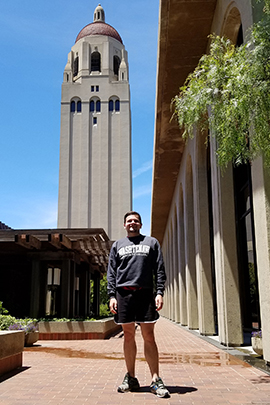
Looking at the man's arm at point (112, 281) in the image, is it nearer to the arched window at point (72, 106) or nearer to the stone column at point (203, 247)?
the stone column at point (203, 247)

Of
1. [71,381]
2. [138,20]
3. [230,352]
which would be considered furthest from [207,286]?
[138,20]

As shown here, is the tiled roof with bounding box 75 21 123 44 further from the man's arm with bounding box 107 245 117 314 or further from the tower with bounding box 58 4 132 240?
the man's arm with bounding box 107 245 117 314

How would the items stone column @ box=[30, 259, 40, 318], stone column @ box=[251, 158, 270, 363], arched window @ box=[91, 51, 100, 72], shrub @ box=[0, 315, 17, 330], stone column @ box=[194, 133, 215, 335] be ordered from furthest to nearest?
arched window @ box=[91, 51, 100, 72] < stone column @ box=[30, 259, 40, 318] < stone column @ box=[194, 133, 215, 335] < shrub @ box=[0, 315, 17, 330] < stone column @ box=[251, 158, 270, 363]

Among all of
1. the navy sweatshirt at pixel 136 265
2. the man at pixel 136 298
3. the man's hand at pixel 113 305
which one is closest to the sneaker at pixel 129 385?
the man at pixel 136 298

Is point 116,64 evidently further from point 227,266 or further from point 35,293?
point 227,266

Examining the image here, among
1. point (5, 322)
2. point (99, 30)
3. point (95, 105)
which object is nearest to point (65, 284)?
point (5, 322)

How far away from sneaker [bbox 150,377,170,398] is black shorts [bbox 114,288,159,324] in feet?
2.31

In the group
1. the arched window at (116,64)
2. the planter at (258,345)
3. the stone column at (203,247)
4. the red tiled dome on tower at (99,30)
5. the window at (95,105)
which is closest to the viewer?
the planter at (258,345)

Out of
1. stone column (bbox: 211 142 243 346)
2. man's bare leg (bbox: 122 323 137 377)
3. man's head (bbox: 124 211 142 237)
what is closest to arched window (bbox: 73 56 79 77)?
stone column (bbox: 211 142 243 346)

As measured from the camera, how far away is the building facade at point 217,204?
784 centimetres

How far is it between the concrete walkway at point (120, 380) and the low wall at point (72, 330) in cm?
472

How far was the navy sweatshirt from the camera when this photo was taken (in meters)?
5.31

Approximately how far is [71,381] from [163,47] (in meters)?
10.3

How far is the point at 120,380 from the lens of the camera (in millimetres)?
6090
